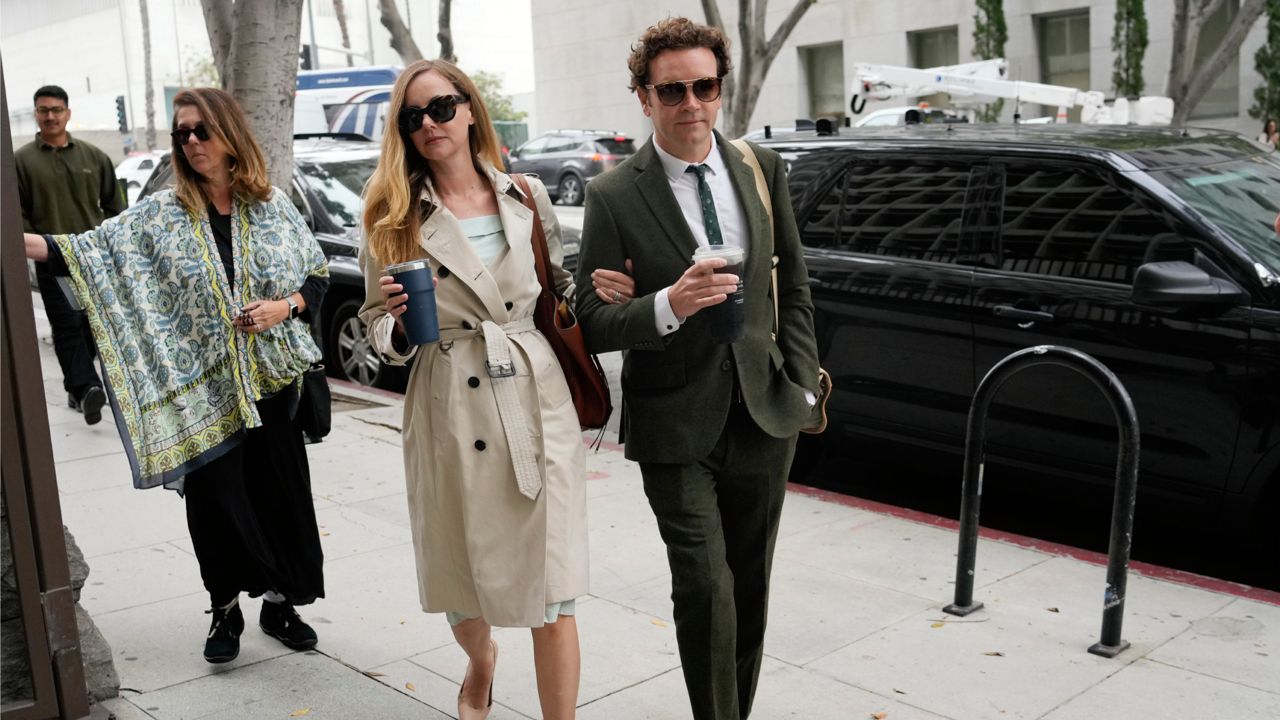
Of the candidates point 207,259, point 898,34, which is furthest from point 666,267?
point 898,34

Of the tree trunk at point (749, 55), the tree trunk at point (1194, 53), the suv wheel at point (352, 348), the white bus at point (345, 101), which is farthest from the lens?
the white bus at point (345, 101)

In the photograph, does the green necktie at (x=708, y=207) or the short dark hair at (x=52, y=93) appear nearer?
the green necktie at (x=708, y=207)

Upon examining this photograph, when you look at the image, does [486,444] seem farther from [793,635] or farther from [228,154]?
[793,635]

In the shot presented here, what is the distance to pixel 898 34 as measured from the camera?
3922cm

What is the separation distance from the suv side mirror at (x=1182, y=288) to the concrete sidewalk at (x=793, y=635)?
109cm

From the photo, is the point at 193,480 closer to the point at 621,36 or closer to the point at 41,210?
the point at 41,210

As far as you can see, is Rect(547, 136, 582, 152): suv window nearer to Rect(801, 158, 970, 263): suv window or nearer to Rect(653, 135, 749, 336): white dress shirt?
Rect(801, 158, 970, 263): suv window

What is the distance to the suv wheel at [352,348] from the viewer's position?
9391 millimetres

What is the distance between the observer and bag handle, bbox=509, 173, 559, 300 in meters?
3.53

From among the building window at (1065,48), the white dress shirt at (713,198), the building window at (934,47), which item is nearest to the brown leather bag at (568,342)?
the white dress shirt at (713,198)

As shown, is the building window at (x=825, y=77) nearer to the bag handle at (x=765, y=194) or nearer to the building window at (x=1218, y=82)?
the building window at (x=1218, y=82)

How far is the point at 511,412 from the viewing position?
3369mm

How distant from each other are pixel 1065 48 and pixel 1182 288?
3391cm

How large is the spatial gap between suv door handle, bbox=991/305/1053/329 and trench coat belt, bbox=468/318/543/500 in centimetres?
294
